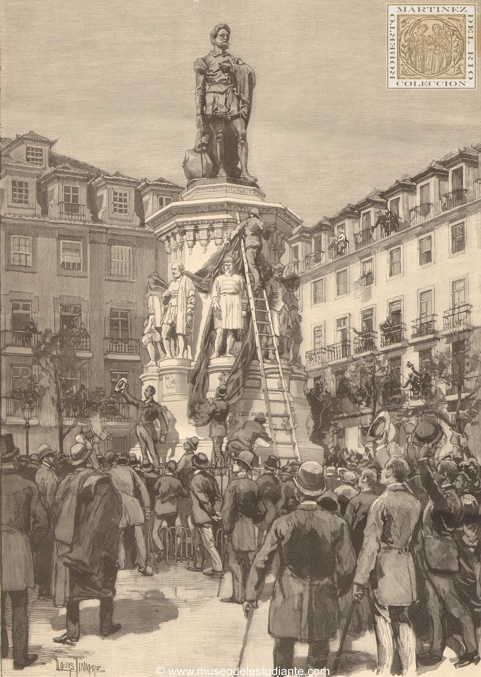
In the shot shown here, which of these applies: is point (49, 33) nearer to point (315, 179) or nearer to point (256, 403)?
point (315, 179)

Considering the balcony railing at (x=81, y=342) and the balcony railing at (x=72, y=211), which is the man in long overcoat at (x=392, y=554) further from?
the balcony railing at (x=72, y=211)

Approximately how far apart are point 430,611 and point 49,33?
18.3ft

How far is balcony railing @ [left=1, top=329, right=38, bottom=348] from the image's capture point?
876 centimetres

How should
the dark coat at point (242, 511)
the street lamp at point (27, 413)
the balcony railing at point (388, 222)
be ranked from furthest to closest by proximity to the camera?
the balcony railing at point (388, 222)
the street lamp at point (27, 413)
the dark coat at point (242, 511)

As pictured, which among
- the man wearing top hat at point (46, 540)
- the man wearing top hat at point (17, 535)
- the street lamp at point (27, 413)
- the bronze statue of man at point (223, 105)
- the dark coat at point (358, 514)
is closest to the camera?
the dark coat at point (358, 514)

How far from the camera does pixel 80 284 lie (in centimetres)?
891

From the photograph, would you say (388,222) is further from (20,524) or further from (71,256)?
(20,524)

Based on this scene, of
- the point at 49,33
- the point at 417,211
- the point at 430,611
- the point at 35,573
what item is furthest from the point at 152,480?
the point at 49,33

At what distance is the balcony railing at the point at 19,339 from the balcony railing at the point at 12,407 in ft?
1.44

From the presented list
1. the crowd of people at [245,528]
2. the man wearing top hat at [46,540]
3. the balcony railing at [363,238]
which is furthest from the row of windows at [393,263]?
the man wearing top hat at [46,540]

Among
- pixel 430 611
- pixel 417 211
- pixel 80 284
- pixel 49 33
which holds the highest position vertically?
pixel 49 33

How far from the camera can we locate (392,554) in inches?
311

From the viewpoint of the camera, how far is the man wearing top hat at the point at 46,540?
8547 mm
